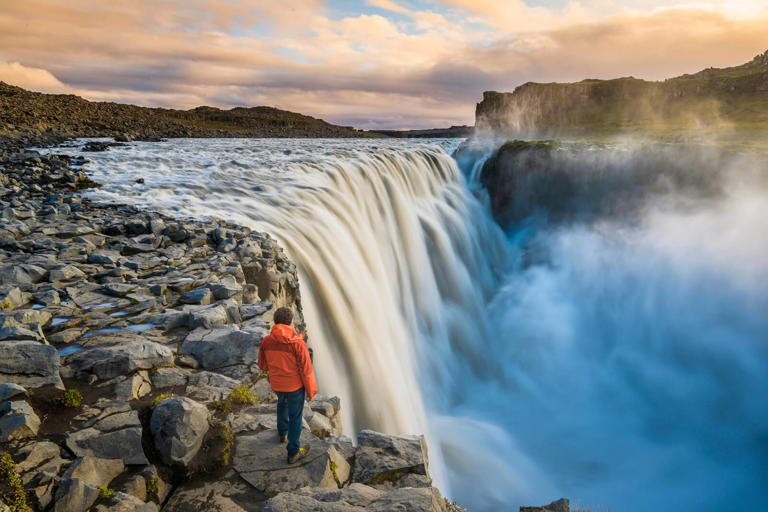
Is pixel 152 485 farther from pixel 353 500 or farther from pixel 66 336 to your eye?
pixel 66 336

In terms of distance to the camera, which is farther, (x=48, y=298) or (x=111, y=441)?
(x=48, y=298)

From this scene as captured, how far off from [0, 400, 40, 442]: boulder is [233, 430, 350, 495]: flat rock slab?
194 centimetres

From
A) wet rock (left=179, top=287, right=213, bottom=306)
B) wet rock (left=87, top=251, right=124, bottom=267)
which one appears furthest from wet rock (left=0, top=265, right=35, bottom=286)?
wet rock (left=179, top=287, right=213, bottom=306)

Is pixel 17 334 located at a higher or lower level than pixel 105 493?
higher

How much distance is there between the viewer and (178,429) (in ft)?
14.2

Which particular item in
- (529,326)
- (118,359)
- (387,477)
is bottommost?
(529,326)

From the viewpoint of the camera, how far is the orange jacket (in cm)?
459

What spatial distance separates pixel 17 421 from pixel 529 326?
21361mm

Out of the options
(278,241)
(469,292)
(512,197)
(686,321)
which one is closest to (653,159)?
(512,197)

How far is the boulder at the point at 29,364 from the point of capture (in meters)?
4.56

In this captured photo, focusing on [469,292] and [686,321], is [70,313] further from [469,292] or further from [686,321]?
[686,321]

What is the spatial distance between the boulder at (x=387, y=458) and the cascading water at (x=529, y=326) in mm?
4041

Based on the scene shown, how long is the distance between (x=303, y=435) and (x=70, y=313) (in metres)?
4.16

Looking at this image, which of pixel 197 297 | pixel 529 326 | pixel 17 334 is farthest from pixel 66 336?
pixel 529 326
